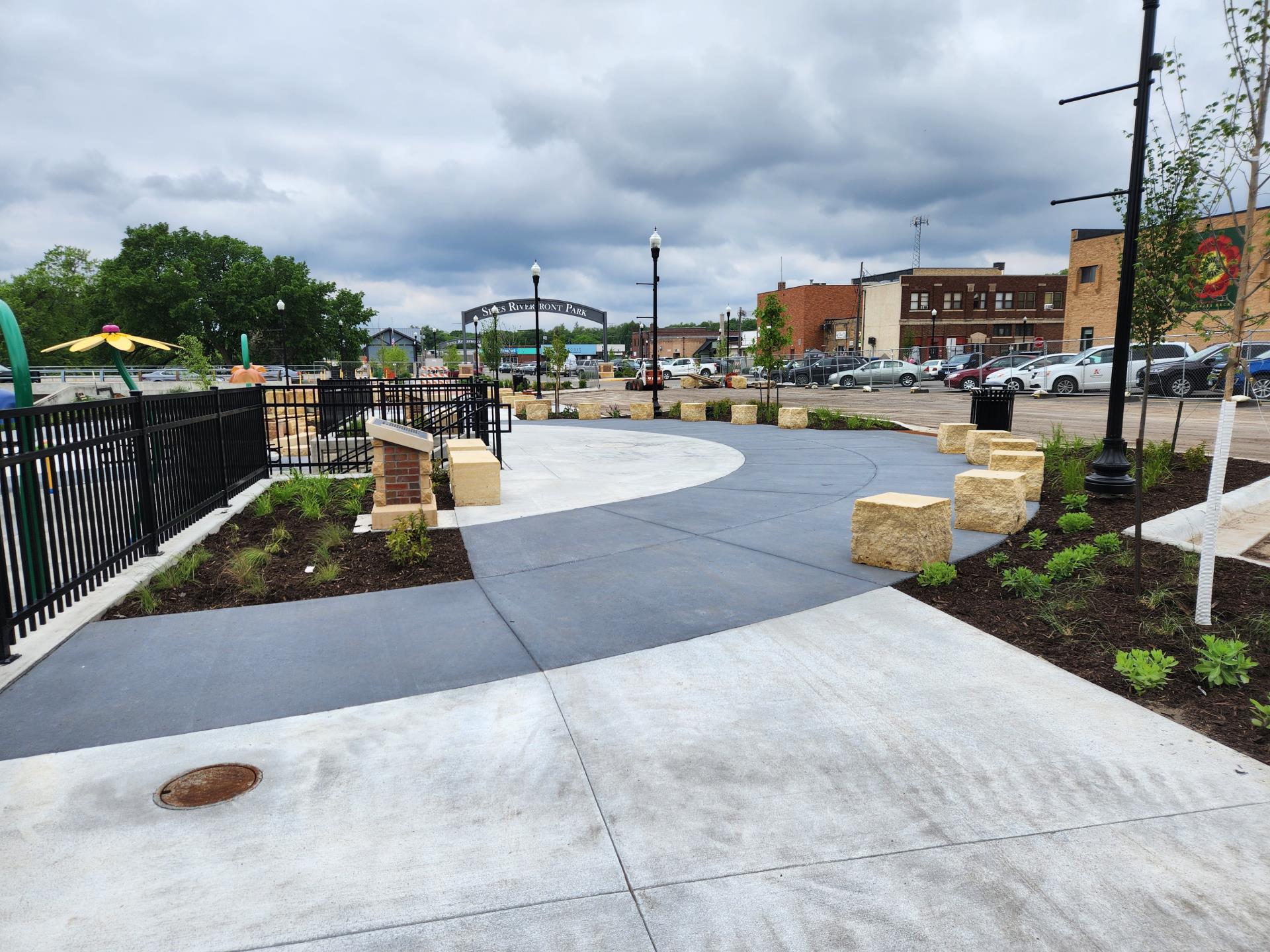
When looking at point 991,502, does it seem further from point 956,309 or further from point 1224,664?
point 956,309

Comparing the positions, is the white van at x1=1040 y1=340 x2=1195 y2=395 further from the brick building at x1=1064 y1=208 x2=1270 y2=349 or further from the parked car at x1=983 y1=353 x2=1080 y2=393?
the brick building at x1=1064 y1=208 x2=1270 y2=349

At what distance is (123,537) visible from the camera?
249 inches

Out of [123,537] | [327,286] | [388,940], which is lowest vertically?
[388,940]

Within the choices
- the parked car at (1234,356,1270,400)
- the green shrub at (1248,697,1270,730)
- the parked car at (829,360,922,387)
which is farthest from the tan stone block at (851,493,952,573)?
the parked car at (829,360,922,387)

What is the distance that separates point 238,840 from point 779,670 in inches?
112

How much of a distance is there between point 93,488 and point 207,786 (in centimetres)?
373

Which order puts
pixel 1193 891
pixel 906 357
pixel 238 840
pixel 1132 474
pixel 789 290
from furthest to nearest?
pixel 789 290
pixel 906 357
pixel 1132 474
pixel 238 840
pixel 1193 891

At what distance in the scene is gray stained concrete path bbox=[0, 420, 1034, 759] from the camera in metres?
4.12

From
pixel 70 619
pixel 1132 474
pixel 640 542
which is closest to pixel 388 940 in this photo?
pixel 70 619

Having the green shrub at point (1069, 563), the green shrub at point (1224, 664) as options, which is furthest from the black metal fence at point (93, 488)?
the green shrub at point (1069, 563)

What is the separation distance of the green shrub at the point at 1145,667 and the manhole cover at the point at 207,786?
4.43 m

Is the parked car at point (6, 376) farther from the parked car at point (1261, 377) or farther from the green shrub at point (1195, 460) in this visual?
the parked car at point (1261, 377)

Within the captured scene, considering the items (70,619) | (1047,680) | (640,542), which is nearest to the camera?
(1047,680)

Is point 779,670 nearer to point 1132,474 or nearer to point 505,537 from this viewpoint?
point 505,537
